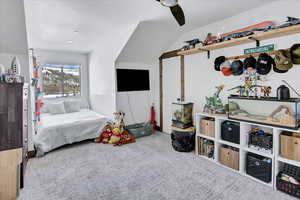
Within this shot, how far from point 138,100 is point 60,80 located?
2842mm

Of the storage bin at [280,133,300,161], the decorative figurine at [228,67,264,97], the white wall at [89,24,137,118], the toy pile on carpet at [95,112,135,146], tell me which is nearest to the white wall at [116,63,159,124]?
the white wall at [89,24,137,118]

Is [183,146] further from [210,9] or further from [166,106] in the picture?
Answer: [210,9]

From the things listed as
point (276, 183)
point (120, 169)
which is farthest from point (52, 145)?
point (276, 183)

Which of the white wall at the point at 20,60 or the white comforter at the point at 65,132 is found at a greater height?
the white wall at the point at 20,60

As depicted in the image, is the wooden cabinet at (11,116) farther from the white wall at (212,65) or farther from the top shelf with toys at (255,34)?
the white wall at (212,65)

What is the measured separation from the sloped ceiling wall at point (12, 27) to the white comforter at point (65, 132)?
4.97ft

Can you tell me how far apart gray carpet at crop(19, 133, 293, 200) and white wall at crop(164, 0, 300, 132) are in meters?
1.31

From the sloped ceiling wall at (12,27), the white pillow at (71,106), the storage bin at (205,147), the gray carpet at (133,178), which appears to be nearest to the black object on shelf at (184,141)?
the gray carpet at (133,178)

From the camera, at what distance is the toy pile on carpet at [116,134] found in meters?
3.77

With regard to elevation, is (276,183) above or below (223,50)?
below

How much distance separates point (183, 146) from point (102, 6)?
8.99 feet

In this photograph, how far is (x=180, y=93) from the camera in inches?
158

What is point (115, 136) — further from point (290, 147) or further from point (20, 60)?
point (290, 147)

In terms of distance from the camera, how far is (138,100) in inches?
182
